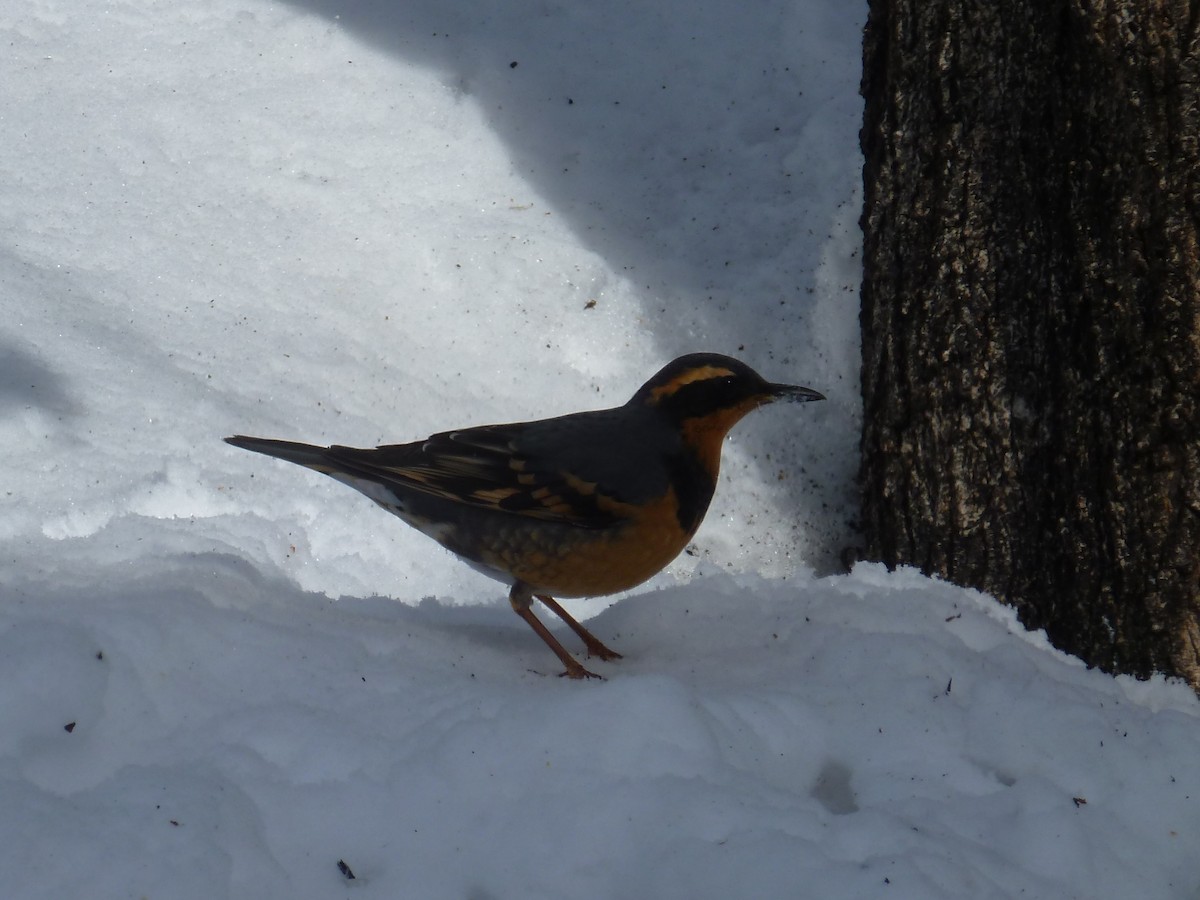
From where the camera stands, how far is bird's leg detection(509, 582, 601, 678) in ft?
13.9

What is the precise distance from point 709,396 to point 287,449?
164 cm

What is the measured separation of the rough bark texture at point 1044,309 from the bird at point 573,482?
0.58 meters

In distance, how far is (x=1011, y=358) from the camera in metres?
4.36

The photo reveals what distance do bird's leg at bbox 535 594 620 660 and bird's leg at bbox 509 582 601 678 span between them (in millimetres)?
81

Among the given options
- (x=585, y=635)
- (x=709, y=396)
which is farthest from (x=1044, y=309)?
(x=585, y=635)

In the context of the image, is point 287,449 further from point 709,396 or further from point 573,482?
point 709,396

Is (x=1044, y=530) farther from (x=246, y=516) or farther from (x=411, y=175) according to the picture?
(x=411, y=175)

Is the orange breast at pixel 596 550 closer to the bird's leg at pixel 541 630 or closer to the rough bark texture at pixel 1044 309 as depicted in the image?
the bird's leg at pixel 541 630

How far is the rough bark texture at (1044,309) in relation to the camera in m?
3.86

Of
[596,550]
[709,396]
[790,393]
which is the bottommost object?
[596,550]

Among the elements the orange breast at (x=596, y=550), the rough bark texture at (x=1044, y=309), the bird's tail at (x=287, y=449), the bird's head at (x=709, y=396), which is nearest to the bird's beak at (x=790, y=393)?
the bird's head at (x=709, y=396)

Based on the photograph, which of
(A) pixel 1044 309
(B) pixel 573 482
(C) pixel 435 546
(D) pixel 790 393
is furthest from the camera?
(C) pixel 435 546

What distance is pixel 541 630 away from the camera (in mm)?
4477

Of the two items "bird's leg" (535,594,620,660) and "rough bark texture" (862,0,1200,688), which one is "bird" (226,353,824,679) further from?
"rough bark texture" (862,0,1200,688)
